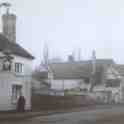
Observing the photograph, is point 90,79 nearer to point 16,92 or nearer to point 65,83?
point 65,83

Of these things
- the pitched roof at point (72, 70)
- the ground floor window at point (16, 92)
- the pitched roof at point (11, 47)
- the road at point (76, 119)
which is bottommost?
the road at point (76, 119)

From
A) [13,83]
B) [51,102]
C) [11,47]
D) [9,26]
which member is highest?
[9,26]

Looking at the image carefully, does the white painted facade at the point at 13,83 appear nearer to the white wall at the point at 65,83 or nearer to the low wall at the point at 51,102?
the low wall at the point at 51,102

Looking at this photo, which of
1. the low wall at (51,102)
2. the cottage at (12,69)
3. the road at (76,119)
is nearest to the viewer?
the road at (76,119)

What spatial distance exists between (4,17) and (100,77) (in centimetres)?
4131

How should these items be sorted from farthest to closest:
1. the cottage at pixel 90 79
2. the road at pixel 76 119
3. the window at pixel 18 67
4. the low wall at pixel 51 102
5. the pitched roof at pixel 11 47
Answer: the cottage at pixel 90 79 → the low wall at pixel 51 102 → the window at pixel 18 67 → the pitched roof at pixel 11 47 → the road at pixel 76 119

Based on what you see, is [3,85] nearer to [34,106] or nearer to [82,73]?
[34,106]

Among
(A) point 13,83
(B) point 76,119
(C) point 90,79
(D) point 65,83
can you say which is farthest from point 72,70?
(B) point 76,119

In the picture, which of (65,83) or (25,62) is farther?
(65,83)

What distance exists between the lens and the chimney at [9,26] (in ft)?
135

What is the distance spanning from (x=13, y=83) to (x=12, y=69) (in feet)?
4.70

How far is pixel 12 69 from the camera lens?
35531 mm

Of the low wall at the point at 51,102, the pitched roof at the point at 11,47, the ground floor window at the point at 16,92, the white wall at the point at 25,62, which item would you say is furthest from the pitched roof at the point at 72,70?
the ground floor window at the point at 16,92

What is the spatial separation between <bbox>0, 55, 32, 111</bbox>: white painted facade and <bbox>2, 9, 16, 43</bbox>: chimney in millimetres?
4003
